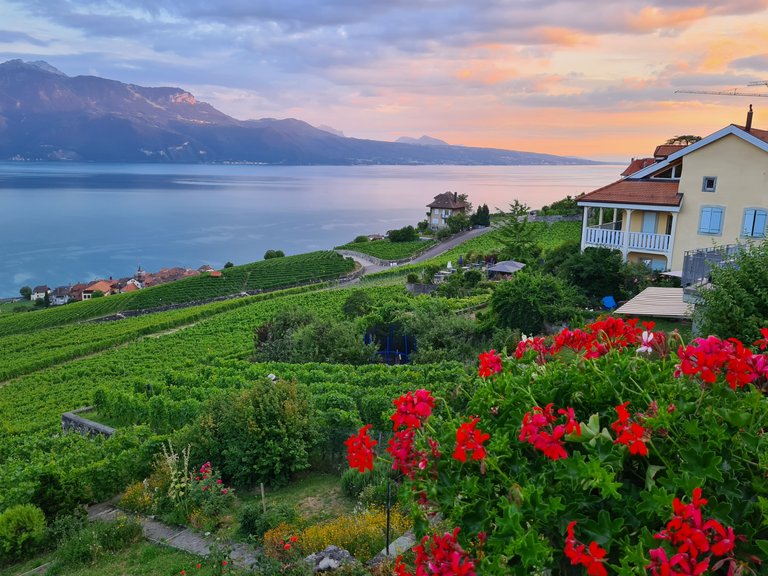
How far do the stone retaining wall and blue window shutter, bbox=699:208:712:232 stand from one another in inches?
955

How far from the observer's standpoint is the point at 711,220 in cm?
2414

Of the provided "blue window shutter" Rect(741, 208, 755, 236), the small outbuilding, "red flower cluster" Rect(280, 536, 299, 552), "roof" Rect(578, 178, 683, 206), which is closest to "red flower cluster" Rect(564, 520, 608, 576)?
"red flower cluster" Rect(280, 536, 299, 552)

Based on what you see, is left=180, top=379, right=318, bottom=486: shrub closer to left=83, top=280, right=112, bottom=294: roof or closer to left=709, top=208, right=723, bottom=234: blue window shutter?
left=709, top=208, right=723, bottom=234: blue window shutter

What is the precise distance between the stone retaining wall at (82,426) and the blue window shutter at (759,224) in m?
25.3

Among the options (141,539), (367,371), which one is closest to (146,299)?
(367,371)

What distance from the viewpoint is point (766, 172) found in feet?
74.7

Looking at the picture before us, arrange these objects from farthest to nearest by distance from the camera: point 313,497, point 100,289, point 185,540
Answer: point 100,289, point 313,497, point 185,540

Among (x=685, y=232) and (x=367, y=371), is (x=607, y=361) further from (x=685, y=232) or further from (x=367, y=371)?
(x=685, y=232)

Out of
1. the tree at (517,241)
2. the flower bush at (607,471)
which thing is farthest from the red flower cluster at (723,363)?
the tree at (517,241)

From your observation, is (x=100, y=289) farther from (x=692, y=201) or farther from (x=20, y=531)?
(x=20, y=531)

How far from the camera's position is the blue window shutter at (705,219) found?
24.1 m

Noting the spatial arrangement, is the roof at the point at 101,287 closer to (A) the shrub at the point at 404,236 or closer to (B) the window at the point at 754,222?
(A) the shrub at the point at 404,236

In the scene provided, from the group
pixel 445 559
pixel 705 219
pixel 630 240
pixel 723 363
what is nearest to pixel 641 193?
pixel 630 240

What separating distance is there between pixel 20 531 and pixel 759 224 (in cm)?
2644
